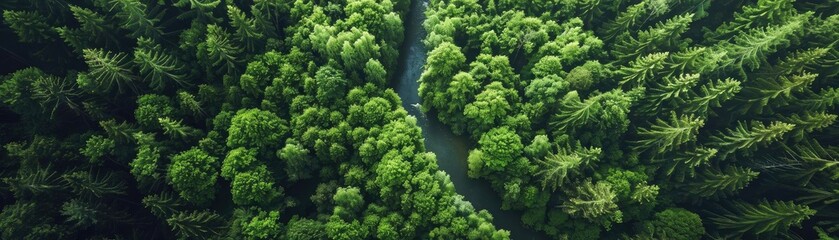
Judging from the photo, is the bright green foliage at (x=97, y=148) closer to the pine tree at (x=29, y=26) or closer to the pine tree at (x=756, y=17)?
the pine tree at (x=29, y=26)

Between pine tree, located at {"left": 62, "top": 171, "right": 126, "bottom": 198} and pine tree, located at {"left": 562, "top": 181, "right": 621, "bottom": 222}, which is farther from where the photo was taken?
pine tree, located at {"left": 562, "top": 181, "right": 621, "bottom": 222}

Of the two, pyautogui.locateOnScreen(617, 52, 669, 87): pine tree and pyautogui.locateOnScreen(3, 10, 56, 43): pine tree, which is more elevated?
pyautogui.locateOnScreen(3, 10, 56, 43): pine tree

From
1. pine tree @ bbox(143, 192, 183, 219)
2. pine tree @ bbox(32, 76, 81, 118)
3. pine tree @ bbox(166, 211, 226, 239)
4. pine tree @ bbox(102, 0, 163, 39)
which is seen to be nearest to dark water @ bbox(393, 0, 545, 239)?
pine tree @ bbox(166, 211, 226, 239)

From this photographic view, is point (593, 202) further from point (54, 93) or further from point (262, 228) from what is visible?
point (54, 93)

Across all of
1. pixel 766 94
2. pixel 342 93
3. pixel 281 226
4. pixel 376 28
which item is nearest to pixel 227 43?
pixel 342 93

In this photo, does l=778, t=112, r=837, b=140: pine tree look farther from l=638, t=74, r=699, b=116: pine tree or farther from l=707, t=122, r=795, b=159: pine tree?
l=638, t=74, r=699, b=116: pine tree

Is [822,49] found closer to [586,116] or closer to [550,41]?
[586,116]

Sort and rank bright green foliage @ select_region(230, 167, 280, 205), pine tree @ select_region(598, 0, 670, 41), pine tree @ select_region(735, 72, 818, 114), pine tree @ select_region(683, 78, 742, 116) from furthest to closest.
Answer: pine tree @ select_region(598, 0, 670, 41) → bright green foliage @ select_region(230, 167, 280, 205) → pine tree @ select_region(683, 78, 742, 116) → pine tree @ select_region(735, 72, 818, 114)
